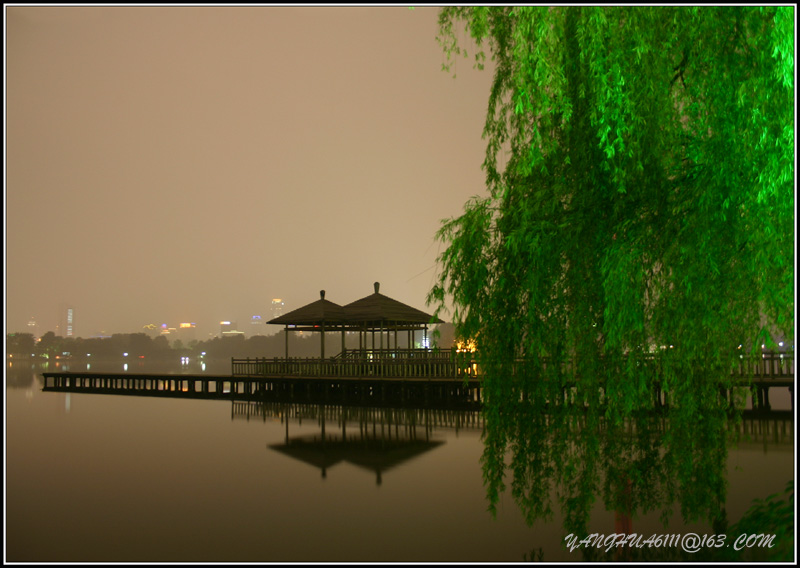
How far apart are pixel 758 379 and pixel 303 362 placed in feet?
54.2

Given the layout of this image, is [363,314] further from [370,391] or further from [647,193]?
[647,193]

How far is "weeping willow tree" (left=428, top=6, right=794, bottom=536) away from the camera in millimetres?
5328

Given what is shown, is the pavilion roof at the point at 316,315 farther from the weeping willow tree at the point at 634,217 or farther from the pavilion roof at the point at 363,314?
Result: the weeping willow tree at the point at 634,217

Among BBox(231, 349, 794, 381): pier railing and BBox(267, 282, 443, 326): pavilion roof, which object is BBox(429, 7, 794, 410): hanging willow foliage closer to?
BBox(231, 349, 794, 381): pier railing

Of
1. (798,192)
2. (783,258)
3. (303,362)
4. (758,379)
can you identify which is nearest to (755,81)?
(798,192)

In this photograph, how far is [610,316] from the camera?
5652mm

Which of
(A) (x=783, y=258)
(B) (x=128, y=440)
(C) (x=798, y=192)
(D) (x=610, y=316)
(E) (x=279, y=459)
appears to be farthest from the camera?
(B) (x=128, y=440)

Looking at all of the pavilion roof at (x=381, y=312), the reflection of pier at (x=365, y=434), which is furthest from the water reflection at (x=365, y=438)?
the pavilion roof at (x=381, y=312)

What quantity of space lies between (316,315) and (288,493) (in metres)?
12.3

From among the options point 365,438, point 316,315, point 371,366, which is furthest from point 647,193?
point 316,315

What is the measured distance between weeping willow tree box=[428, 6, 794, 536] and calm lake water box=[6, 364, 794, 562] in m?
2.81

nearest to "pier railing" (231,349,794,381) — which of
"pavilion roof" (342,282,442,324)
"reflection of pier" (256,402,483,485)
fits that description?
"pavilion roof" (342,282,442,324)

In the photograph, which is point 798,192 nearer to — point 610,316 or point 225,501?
point 610,316

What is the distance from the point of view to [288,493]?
40.8ft
